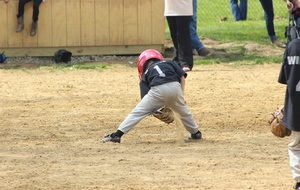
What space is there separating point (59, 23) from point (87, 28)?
694 mm

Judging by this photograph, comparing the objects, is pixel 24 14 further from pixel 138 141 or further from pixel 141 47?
pixel 138 141

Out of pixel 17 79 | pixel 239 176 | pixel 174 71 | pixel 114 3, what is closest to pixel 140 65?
pixel 174 71

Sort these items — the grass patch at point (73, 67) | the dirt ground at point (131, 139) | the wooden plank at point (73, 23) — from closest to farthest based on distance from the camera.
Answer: the dirt ground at point (131, 139) → the grass patch at point (73, 67) → the wooden plank at point (73, 23)

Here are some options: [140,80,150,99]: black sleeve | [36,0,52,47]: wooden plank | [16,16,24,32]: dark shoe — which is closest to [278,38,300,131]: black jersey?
[140,80,150,99]: black sleeve

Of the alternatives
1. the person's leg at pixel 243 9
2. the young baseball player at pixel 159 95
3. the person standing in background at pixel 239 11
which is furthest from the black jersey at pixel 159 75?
the person standing in background at pixel 239 11

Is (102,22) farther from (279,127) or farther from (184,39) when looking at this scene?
(279,127)

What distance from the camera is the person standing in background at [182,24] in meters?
9.27

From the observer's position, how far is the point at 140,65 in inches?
217

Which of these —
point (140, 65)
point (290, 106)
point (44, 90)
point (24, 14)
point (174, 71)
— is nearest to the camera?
point (290, 106)

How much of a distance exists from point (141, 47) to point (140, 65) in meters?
6.48

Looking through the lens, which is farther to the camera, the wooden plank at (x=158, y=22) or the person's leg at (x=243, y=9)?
the person's leg at (x=243, y=9)

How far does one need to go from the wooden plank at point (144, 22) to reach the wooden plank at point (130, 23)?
10cm

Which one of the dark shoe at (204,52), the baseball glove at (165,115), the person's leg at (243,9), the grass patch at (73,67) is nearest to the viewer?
the baseball glove at (165,115)

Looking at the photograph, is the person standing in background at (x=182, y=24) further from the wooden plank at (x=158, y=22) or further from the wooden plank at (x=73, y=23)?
the wooden plank at (x=73, y=23)
